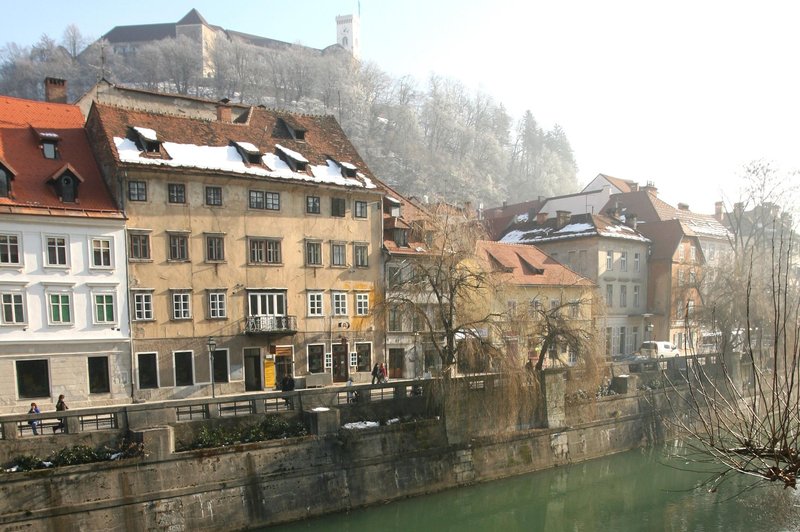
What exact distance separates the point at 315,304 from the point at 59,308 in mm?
11267

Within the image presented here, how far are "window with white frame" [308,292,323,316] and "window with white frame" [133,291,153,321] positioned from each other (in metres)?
7.46

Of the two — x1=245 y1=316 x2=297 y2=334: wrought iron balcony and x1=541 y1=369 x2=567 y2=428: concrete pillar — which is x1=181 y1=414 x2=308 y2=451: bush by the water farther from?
x1=541 y1=369 x2=567 y2=428: concrete pillar

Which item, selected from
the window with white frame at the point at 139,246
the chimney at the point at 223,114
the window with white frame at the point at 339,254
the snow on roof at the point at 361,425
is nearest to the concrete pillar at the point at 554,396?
the snow on roof at the point at 361,425

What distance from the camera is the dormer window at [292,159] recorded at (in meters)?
31.0

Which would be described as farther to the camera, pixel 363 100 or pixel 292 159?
pixel 363 100

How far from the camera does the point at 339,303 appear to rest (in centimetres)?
3189

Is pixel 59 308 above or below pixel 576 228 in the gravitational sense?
below

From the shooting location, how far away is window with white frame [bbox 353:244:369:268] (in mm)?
32531

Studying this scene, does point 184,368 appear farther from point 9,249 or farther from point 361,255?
point 361,255

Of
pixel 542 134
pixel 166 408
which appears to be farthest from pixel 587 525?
pixel 542 134

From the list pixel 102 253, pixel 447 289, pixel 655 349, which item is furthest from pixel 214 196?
pixel 655 349

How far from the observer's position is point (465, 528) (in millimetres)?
20891

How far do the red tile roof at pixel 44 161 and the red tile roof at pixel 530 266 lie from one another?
21.4 meters

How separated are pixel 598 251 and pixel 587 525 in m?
25.4
